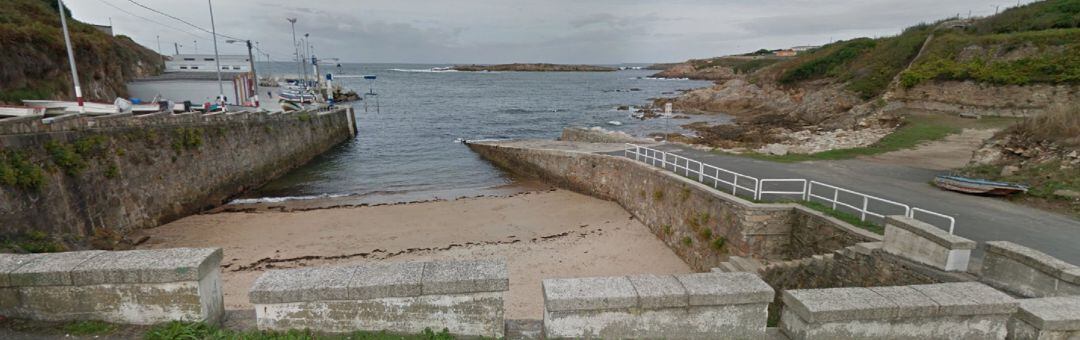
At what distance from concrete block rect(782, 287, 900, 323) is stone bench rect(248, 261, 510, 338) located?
2.52m

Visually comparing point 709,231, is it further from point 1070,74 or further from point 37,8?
point 37,8

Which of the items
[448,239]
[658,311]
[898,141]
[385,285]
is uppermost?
[385,285]

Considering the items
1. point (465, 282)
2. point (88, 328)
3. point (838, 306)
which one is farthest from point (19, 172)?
point (838, 306)

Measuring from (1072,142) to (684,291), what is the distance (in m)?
15.2

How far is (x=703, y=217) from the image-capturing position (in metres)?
12.3

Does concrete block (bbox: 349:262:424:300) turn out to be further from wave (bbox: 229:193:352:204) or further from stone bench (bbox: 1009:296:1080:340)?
wave (bbox: 229:193:352:204)

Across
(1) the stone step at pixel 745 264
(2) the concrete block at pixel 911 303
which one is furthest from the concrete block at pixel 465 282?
(1) the stone step at pixel 745 264

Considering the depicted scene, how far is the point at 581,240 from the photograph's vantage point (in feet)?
49.2

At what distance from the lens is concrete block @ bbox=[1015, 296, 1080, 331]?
3933 mm

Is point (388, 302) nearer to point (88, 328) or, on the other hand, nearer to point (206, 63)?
point (88, 328)

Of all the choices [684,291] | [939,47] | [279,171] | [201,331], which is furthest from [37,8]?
[939,47]

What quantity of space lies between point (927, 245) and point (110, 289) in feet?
31.5

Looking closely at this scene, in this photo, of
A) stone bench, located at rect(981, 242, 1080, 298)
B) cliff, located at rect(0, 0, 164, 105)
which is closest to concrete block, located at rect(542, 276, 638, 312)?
stone bench, located at rect(981, 242, 1080, 298)

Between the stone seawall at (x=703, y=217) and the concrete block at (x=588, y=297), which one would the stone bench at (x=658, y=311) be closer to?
the concrete block at (x=588, y=297)
